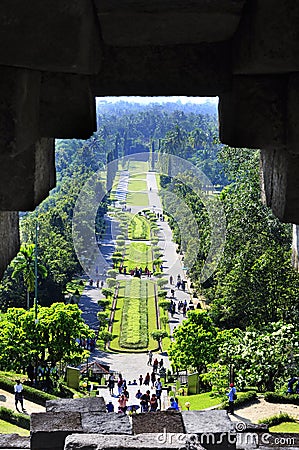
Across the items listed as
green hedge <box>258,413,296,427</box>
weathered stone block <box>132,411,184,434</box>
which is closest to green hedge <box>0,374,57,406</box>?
green hedge <box>258,413,296,427</box>

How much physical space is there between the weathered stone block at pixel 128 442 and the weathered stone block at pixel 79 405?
2.04 meters

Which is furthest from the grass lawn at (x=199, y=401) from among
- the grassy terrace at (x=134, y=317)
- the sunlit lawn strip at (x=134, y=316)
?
the sunlit lawn strip at (x=134, y=316)

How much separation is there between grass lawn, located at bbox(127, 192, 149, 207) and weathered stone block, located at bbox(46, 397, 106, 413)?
62.0 m

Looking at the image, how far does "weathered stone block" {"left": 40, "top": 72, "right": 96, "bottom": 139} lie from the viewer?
243 cm

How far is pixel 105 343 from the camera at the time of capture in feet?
113

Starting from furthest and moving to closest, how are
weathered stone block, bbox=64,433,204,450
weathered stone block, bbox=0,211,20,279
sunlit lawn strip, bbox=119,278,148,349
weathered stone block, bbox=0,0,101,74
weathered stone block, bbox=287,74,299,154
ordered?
sunlit lawn strip, bbox=119,278,148,349 < weathered stone block, bbox=64,433,204,450 < weathered stone block, bbox=0,211,20,279 < weathered stone block, bbox=287,74,299,154 < weathered stone block, bbox=0,0,101,74

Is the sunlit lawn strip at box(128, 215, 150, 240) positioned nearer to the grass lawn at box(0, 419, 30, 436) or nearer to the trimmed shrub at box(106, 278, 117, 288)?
the trimmed shrub at box(106, 278, 117, 288)

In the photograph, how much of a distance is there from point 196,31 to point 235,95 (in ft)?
1.00

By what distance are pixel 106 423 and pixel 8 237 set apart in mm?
5316

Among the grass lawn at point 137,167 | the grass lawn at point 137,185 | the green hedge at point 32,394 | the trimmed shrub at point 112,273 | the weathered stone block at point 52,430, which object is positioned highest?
the grass lawn at point 137,167

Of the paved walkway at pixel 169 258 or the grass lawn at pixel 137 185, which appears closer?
the paved walkway at pixel 169 258

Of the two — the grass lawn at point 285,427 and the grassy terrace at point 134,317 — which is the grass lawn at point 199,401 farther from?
the grassy terrace at point 134,317

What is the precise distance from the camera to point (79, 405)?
333 inches

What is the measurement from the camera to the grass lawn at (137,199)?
7219 cm
